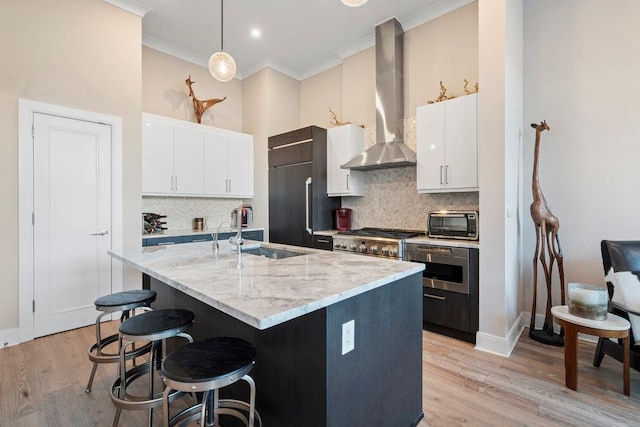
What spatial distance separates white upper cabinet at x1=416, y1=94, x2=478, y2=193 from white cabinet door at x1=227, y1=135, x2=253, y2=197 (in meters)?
2.78

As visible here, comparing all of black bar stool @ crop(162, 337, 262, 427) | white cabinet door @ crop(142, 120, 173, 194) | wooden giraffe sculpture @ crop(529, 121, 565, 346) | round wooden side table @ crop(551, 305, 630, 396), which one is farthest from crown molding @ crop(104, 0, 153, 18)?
round wooden side table @ crop(551, 305, 630, 396)

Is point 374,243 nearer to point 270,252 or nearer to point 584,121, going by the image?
point 270,252

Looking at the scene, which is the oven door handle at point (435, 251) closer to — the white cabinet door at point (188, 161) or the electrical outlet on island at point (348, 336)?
the electrical outlet on island at point (348, 336)

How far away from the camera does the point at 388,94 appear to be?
3867mm

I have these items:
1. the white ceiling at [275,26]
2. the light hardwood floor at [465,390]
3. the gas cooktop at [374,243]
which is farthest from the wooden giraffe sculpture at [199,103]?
the light hardwood floor at [465,390]

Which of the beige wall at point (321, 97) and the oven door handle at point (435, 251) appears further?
the beige wall at point (321, 97)

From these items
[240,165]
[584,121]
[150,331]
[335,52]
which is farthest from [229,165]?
[584,121]

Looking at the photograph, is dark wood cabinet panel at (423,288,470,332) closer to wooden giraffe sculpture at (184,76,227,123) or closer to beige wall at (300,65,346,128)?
beige wall at (300,65,346,128)

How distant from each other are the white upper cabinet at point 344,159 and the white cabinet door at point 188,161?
1.86 metres

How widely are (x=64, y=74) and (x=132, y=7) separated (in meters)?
1.11

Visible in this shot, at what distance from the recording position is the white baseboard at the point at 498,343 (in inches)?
100

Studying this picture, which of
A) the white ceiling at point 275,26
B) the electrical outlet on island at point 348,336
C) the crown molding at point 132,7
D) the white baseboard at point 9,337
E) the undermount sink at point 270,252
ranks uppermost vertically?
the white ceiling at point 275,26

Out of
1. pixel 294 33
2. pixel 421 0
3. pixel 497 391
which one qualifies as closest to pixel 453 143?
pixel 421 0

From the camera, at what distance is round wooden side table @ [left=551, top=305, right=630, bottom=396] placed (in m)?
1.95
